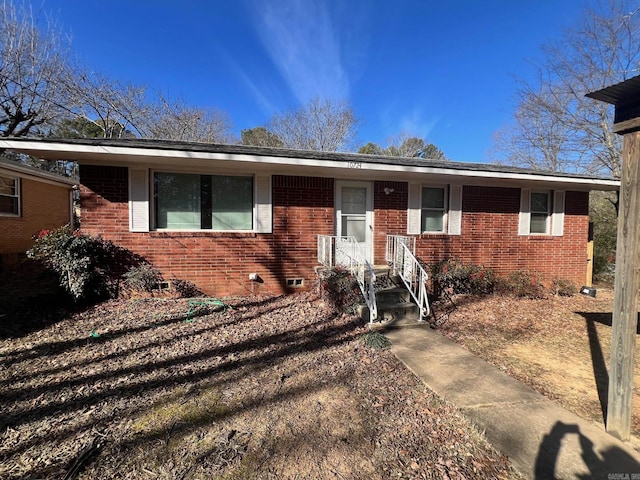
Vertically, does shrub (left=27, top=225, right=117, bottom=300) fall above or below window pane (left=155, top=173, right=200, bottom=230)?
below

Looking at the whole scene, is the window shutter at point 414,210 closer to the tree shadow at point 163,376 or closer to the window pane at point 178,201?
the tree shadow at point 163,376

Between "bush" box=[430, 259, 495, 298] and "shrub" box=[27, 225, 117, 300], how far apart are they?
22.2 feet

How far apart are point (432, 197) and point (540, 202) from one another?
3.25 m

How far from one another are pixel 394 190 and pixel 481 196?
242 centimetres

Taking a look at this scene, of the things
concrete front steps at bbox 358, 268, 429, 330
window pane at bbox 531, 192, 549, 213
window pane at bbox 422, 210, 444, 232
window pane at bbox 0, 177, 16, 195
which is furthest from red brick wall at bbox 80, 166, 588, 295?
window pane at bbox 0, 177, 16, 195

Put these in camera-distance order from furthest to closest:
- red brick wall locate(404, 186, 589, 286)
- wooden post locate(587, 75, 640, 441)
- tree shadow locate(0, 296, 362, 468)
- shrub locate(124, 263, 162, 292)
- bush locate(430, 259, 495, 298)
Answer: red brick wall locate(404, 186, 589, 286)
bush locate(430, 259, 495, 298)
shrub locate(124, 263, 162, 292)
tree shadow locate(0, 296, 362, 468)
wooden post locate(587, 75, 640, 441)

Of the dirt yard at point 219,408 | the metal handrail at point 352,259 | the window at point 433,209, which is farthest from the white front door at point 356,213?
the dirt yard at point 219,408

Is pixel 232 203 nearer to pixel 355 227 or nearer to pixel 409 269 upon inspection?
pixel 355 227

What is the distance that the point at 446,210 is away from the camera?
7926mm

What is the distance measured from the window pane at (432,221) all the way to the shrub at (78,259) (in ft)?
22.6

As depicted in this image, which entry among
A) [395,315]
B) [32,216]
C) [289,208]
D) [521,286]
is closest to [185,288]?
[289,208]

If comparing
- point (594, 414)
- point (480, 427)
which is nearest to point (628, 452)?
point (594, 414)

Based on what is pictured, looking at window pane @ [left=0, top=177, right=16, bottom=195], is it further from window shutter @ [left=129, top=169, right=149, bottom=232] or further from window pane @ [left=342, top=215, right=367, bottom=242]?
window pane @ [left=342, top=215, right=367, bottom=242]

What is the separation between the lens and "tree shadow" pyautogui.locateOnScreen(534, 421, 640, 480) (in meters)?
2.10
